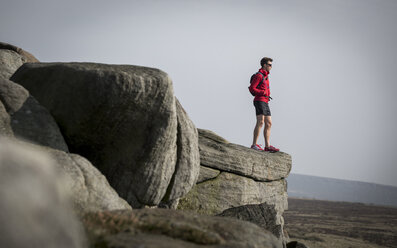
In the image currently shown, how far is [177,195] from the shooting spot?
10.1m

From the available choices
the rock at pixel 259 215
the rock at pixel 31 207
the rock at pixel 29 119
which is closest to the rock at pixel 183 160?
the rock at pixel 259 215

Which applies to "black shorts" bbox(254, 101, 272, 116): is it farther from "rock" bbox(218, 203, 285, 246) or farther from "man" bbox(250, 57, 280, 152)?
"rock" bbox(218, 203, 285, 246)

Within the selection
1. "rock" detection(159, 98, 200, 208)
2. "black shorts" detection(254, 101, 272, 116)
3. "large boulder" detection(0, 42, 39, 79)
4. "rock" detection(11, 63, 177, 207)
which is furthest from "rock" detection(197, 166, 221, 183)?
"large boulder" detection(0, 42, 39, 79)

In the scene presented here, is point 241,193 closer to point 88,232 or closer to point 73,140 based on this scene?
point 73,140

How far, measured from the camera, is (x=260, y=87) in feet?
53.9

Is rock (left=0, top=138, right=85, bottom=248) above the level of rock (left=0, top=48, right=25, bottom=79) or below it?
below

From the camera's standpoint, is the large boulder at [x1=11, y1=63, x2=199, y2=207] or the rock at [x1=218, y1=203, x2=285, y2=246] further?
the rock at [x1=218, y1=203, x2=285, y2=246]

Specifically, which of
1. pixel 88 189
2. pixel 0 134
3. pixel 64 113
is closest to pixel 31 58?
pixel 64 113

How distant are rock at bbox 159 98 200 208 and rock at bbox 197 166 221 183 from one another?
2939 mm

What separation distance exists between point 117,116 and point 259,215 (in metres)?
5.83

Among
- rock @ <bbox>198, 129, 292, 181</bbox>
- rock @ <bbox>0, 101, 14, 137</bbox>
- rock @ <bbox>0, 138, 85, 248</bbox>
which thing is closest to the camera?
rock @ <bbox>0, 138, 85, 248</bbox>

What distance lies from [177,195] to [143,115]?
9.61 feet

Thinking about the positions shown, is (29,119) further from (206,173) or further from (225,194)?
(225,194)

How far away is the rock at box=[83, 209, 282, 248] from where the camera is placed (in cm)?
480
